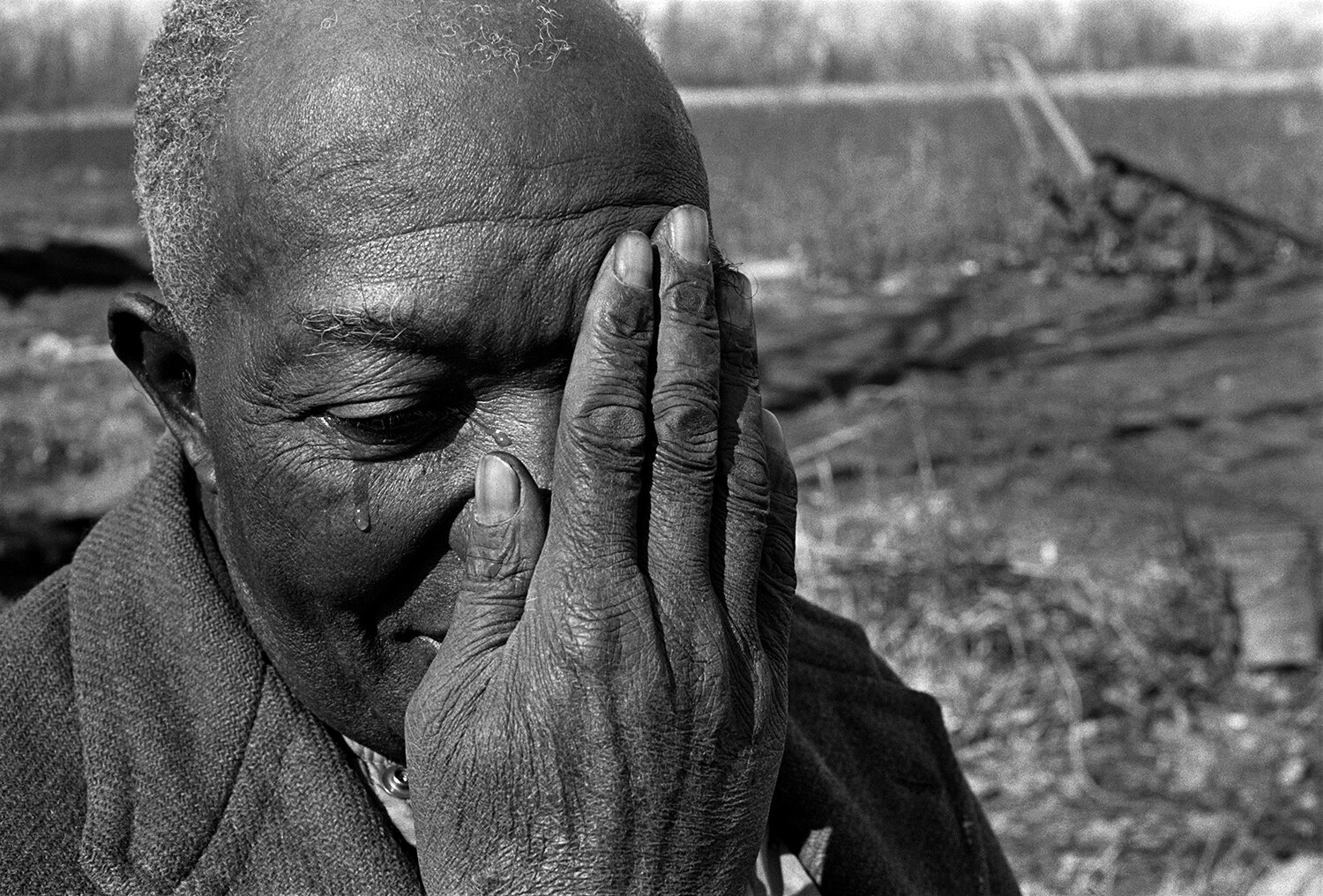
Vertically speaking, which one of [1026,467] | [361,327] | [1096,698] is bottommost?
[1026,467]

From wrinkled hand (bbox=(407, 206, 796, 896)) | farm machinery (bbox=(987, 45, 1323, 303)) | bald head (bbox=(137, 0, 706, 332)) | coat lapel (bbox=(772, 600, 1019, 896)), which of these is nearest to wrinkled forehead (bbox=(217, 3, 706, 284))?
bald head (bbox=(137, 0, 706, 332))

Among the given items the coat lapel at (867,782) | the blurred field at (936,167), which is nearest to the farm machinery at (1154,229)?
the blurred field at (936,167)

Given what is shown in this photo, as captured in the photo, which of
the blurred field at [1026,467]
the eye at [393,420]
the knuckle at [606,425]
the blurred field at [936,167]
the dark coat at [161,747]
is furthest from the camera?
the blurred field at [936,167]

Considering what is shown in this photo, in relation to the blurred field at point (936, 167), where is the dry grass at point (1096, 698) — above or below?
above

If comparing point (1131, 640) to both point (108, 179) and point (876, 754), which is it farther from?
point (108, 179)

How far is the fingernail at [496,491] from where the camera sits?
1.33 meters

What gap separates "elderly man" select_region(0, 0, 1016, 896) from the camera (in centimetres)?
133

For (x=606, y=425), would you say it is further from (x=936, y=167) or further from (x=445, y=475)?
(x=936, y=167)

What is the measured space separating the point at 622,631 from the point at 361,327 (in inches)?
15.4

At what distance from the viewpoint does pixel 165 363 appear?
165 centimetres

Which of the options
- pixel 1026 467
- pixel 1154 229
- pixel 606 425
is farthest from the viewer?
pixel 1154 229

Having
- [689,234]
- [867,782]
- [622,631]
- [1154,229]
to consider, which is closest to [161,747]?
[622,631]

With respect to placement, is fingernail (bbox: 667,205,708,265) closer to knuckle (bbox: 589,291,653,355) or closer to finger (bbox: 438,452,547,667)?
knuckle (bbox: 589,291,653,355)

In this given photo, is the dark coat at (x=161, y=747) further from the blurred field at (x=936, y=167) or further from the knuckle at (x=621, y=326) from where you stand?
the blurred field at (x=936, y=167)
